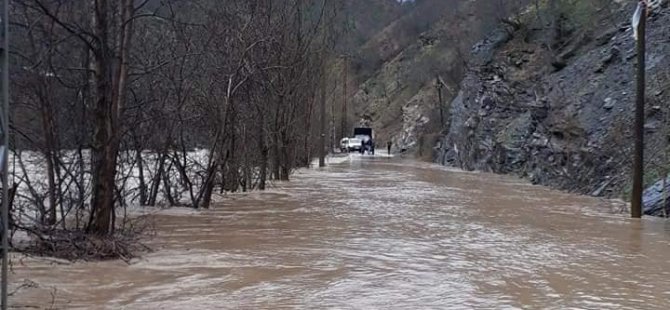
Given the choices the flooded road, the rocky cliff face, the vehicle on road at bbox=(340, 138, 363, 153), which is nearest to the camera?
the flooded road

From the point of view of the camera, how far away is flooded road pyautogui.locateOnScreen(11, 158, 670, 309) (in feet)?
30.0

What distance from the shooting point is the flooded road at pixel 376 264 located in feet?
30.0

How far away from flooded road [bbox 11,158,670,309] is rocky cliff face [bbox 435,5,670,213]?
6.87 meters

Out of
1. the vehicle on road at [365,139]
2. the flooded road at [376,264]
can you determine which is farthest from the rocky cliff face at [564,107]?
the vehicle on road at [365,139]

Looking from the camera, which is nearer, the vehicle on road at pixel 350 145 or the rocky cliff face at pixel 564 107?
the rocky cliff face at pixel 564 107

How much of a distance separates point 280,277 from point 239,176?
1556cm

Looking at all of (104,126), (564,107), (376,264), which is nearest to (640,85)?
(376,264)

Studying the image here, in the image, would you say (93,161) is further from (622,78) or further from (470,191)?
(622,78)

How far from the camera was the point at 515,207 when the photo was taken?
22.8 m

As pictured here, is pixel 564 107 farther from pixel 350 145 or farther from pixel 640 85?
pixel 350 145

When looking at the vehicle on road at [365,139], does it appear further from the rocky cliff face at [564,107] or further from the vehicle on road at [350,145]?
the rocky cliff face at [564,107]

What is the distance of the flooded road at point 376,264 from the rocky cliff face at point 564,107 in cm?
687

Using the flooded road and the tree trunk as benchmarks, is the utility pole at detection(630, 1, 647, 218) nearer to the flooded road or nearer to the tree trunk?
the flooded road

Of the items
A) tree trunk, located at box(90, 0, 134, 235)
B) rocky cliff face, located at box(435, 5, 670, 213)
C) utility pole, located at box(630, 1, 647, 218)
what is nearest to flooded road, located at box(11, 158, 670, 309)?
tree trunk, located at box(90, 0, 134, 235)
